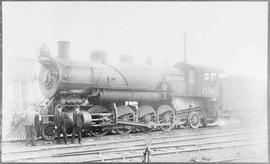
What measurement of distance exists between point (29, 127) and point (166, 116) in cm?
404

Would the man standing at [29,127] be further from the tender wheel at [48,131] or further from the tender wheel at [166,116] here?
the tender wheel at [166,116]

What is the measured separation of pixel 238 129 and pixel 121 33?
18.3ft

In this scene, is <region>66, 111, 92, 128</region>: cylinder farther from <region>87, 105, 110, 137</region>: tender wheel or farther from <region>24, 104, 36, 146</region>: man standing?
<region>24, 104, 36, 146</region>: man standing

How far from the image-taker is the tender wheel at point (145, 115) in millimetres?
9905

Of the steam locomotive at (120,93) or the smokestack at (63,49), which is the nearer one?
the smokestack at (63,49)

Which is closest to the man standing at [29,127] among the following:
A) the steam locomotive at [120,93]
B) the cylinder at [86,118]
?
the steam locomotive at [120,93]

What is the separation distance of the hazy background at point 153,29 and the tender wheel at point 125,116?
208 cm

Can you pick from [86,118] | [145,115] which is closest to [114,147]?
[86,118]

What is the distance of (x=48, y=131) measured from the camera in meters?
8.49

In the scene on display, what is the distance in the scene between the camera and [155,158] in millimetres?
6820

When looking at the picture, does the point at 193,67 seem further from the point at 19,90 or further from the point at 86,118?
the point at 19,90

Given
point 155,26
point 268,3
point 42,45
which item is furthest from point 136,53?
point 268,3

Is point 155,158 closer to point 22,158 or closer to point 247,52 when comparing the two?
point 22,158

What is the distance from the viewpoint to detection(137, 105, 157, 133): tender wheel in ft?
32.5
